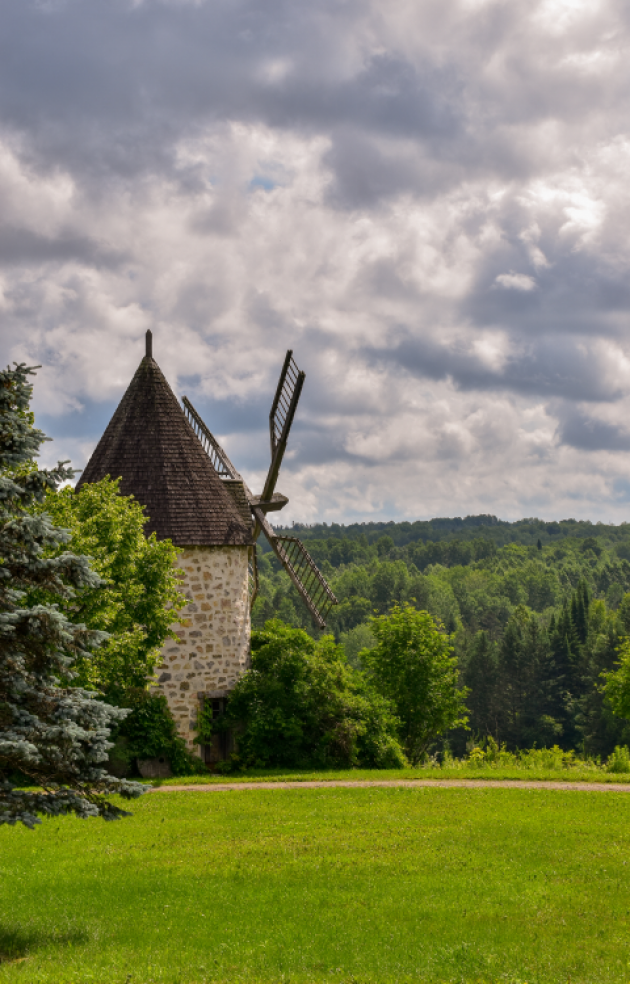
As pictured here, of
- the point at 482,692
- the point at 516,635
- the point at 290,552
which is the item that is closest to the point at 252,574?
the point at 290,552

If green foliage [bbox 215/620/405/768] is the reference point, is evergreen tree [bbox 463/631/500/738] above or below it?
below

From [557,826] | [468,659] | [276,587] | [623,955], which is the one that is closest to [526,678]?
[468,659]

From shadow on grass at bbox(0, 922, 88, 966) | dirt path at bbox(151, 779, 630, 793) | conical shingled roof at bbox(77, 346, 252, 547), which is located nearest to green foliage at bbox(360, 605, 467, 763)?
conical shingled roof at bbox(77, 346, 252, 547)

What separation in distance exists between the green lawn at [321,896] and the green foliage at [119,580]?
3065 millimetres

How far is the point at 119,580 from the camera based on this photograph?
17.1m

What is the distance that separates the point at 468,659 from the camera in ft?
284

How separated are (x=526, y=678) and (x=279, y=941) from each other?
72591 mm

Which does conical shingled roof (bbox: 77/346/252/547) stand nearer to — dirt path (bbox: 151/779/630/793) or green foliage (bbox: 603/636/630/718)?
dirt path (bbox: 151/779/630/793)

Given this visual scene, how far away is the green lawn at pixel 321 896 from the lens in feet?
28.9

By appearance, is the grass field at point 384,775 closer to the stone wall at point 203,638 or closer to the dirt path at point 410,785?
the dirt path at point 410,785

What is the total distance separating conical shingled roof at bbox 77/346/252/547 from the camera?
73.6 ft

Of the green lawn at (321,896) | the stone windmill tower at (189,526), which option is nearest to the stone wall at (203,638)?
the stone windmill tower at (189,526)

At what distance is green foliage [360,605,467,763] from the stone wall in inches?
228

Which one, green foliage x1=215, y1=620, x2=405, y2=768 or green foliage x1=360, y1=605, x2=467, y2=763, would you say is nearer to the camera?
green foliage x1=215, y1=620, x2=405, y2=768
